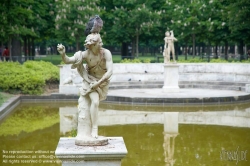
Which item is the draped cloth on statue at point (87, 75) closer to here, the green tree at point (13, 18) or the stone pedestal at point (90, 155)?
the stone pedestal at point (90, 155)

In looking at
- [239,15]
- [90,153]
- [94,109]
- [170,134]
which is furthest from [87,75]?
[239,15]

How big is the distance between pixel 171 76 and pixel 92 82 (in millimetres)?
14784

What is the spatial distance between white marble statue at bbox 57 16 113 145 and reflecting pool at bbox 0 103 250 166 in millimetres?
2697

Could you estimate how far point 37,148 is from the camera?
1109 cm

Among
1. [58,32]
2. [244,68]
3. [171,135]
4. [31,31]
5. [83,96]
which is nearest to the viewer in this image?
[83,96]

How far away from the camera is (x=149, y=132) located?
1330cm

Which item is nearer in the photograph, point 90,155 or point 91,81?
point 90,155

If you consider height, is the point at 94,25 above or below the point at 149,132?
above

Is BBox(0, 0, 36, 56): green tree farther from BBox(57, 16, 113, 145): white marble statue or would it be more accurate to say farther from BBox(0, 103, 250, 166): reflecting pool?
BBox(57, 16, 113, 145): white marble statue

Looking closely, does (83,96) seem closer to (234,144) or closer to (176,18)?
(234,144)

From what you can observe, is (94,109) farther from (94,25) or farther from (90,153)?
(94,25)

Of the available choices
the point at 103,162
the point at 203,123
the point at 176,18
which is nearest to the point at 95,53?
the point at 103,162

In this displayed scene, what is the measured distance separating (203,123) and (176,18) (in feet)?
75.7

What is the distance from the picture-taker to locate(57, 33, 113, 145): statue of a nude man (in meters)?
7.01
